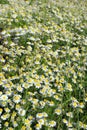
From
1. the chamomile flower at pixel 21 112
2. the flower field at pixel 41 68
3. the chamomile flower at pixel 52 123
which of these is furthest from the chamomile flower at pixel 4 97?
the chamomile flower at pixel 52 123

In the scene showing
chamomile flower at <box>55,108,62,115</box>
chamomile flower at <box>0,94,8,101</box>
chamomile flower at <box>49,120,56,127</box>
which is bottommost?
chamomile flower at <box>49,120,56,127</box>

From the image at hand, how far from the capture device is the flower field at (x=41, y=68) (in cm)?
363

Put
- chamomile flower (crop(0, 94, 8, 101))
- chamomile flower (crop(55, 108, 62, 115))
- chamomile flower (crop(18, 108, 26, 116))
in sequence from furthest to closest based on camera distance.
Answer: chamomile flower (crop(55, 108, 62, 115)), chamomile flower (crop(0, 94, 8, 101)), chamomile flower (crop(18, 108, 26, 116))

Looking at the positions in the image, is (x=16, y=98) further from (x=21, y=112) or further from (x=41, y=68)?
(x=41, y=68)

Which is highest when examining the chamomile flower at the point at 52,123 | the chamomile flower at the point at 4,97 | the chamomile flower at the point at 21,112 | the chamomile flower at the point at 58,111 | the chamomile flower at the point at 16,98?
the chamomile flower at the point at 4,97

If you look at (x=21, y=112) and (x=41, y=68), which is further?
(x=41, y=68)

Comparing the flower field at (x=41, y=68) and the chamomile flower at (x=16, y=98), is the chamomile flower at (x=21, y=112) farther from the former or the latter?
the chamomile flower at (x=16, y=98)

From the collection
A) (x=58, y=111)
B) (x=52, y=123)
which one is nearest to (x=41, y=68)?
(x=58, y=111)

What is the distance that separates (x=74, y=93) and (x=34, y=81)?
620 millimetres

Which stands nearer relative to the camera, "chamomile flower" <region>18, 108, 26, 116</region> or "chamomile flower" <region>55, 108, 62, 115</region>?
"chamomile flower" <region>18, 108, 26, 116</region>

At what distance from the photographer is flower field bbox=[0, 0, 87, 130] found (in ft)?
11.9

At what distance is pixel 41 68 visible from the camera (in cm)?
448

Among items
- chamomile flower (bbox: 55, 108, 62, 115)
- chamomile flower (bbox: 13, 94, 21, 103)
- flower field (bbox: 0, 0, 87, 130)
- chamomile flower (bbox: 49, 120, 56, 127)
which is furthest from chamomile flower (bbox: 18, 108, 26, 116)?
chamomile flower (bbox: 55, 108, 62, 115)

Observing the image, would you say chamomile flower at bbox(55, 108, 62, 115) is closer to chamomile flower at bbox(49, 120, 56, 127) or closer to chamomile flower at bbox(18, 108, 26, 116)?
chamomile flower at bbox(49, 120, 56, 127)
